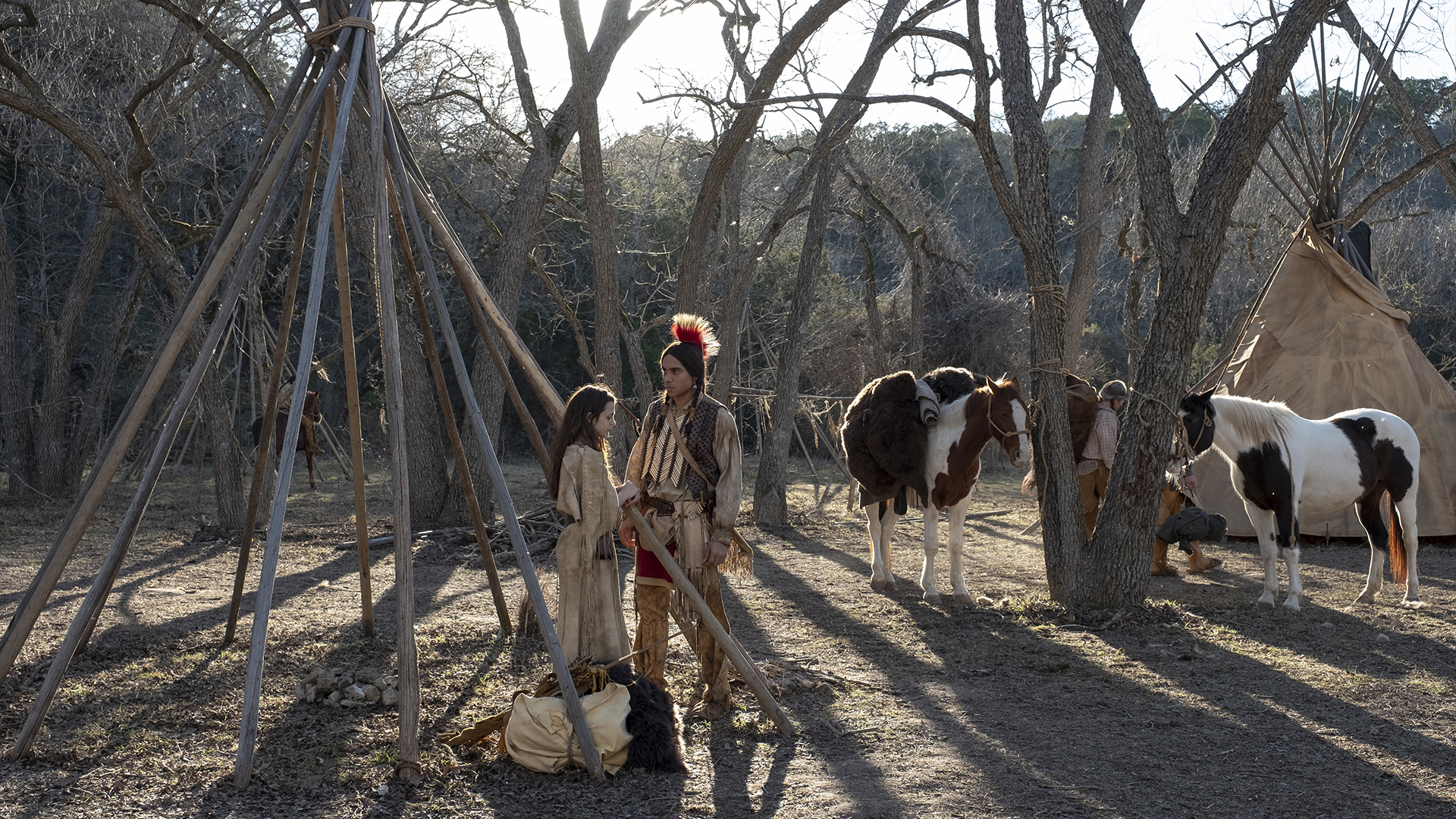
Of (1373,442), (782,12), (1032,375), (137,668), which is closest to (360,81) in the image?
(137,668)

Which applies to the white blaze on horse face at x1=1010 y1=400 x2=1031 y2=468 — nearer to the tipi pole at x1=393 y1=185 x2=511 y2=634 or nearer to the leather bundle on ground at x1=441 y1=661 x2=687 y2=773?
the tipi pole at x1=393 y1=185 x2=511 y2=634

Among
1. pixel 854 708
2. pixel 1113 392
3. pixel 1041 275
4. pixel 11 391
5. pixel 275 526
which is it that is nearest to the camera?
pixel 275 526

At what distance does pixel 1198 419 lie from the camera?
21.5 feet

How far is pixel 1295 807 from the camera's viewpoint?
3420 mm

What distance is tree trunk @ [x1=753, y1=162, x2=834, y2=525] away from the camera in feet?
35.6

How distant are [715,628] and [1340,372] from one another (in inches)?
325

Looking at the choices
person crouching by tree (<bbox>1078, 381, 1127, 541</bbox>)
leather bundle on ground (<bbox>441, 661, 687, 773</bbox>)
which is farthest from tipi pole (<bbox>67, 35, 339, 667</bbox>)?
person crouching by tree (<bbox>1078, 381, 1127, 541</bbox>)

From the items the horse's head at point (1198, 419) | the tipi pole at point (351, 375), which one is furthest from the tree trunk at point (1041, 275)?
the tipi pole at point (351, 375)

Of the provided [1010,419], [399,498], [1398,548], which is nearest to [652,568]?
[399,498]

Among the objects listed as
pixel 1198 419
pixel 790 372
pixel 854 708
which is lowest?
pixel 854 708

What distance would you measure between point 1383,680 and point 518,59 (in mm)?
8583

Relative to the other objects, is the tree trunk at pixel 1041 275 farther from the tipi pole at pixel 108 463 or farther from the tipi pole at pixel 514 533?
the tipi pole at pixel 108 463

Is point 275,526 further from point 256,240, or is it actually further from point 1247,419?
point 1247,419

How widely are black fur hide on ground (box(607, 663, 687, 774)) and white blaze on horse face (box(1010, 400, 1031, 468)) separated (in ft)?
12.2
